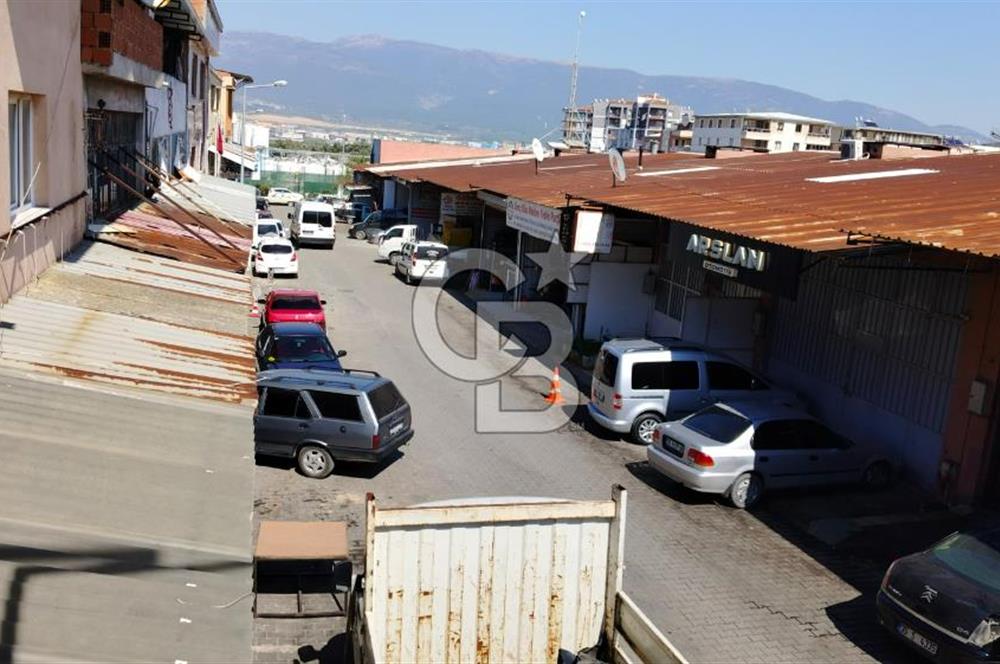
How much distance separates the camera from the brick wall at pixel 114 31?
10359mm

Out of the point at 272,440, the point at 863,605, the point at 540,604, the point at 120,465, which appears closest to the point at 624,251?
the point at 272,440

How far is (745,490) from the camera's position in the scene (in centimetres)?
1385

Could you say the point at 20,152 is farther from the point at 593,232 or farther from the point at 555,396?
the point at 593,232

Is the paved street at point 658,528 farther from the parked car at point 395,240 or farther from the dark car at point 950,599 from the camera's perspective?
the parked car at point 395,240

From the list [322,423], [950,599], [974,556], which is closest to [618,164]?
[322,423]

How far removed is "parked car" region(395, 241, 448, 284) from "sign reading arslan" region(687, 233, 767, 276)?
58.1 feet

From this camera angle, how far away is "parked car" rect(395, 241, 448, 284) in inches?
1344

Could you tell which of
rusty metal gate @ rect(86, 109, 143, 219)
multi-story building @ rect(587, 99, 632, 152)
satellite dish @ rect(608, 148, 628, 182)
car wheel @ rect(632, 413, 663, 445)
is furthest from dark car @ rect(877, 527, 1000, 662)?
multi-story building @ rect(587, 99, 632, 152)

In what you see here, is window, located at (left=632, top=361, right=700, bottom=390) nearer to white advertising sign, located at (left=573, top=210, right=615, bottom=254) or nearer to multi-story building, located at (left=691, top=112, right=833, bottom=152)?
white advertising sign, located at (left=573, top=210, right=615, bottom=254)

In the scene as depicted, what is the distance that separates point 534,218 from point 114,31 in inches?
583

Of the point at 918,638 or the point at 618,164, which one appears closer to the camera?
the point at 918,638

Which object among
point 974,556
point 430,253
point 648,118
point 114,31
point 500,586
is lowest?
point 430,253

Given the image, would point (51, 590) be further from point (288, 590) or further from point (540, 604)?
point (288, 590)

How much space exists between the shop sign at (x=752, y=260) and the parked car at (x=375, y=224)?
32308 mm
